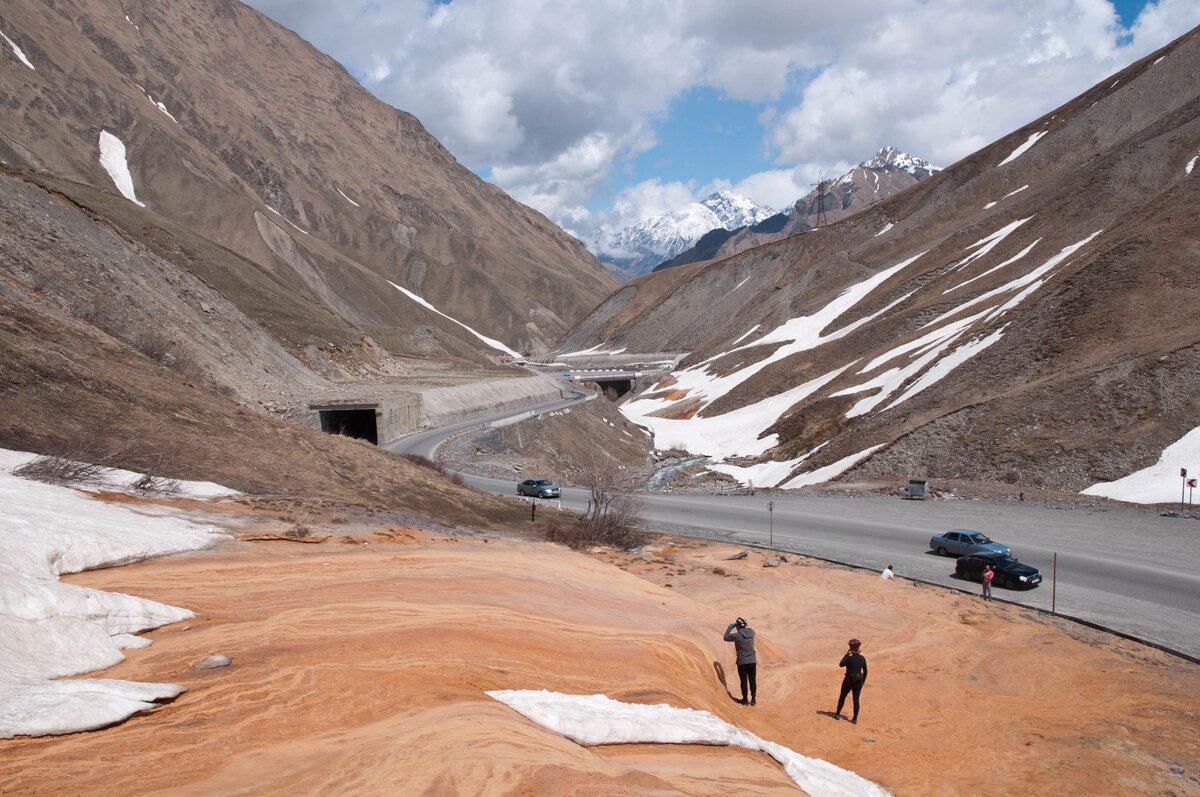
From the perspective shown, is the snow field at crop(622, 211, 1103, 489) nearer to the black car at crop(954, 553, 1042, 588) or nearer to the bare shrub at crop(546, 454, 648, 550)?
the bare shrub at crop(546, 454, 648, 550)

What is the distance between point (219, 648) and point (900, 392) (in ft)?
125

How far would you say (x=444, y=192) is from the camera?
18225 cm

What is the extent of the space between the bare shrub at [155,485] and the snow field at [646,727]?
9897 mm


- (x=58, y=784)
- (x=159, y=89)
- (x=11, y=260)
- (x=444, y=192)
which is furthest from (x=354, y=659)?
(x=444, y=192)

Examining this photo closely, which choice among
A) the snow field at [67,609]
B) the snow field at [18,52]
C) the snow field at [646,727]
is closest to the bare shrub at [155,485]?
the snow field at [67,609]

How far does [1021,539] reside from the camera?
23.8 meters

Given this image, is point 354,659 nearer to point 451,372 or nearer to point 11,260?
point 11,260

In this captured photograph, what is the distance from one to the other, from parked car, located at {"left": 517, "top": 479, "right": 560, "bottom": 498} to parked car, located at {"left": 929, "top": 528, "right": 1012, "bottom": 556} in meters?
14.6

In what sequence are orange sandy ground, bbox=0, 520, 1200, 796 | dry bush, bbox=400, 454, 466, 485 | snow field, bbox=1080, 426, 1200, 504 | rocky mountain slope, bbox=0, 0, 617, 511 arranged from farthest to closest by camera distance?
dry bush, bbox=400, 454, 466, 485, snow field, bbox=1080, 426, 1200, 504, rocky mountain slope, bbox=0, 0, 617, 511, orange sandy ground, bbox=0, 520, 1200, 796

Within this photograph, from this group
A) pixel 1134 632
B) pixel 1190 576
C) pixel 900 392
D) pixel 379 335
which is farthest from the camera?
pixel 379 335

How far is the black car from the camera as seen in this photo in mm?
19766

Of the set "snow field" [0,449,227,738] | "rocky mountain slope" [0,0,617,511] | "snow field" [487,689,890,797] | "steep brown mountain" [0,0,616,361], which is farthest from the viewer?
"steep brown mountain" [0,0,616,361]

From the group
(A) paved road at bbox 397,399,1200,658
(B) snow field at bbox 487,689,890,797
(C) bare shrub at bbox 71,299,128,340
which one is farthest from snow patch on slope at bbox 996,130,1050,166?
(B) snow field at bbox 487,689,890,797

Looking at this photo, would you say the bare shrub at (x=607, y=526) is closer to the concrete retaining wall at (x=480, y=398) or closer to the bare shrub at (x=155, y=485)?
the bare shrub at (x=155, y=485)
